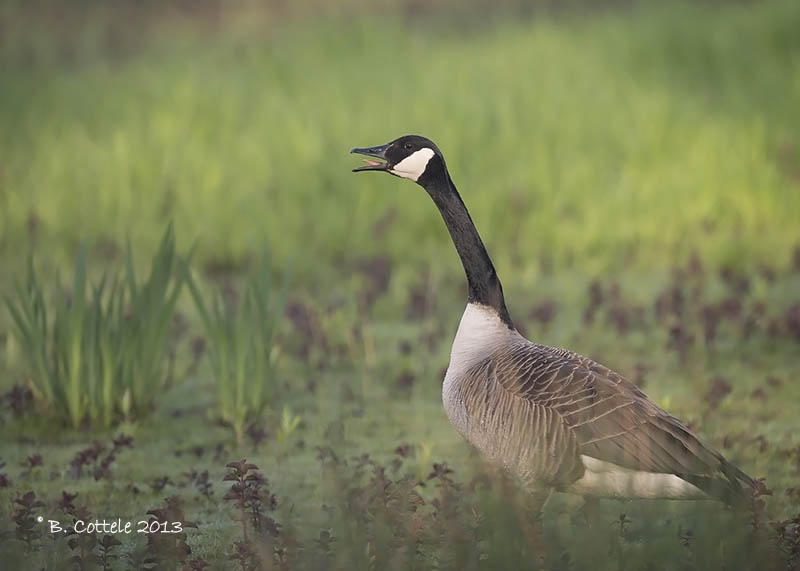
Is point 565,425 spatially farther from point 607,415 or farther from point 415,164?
point 415,164

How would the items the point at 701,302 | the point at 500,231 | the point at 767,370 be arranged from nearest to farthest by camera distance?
the point at 767,370, the point at 701,302, the point at 500,231

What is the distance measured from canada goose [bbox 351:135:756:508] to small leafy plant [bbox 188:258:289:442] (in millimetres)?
1338

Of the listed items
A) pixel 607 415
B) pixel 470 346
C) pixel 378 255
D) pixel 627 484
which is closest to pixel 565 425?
pixel 607 415

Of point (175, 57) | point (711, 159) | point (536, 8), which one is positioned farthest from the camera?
point (536, 8)

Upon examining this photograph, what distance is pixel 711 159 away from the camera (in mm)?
10016

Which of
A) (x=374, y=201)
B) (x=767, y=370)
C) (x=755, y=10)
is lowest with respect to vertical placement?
(x=767, y=370)

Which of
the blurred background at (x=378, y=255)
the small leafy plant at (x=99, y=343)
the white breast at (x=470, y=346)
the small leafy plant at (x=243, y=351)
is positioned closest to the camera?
the white breast at (x=470, y=346)

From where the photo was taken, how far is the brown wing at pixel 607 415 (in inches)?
164

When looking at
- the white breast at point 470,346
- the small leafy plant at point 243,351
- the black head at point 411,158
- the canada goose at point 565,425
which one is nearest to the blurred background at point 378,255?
the small leafy plant at point 243,351

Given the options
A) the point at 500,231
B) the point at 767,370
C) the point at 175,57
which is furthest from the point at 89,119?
the point at 767,370

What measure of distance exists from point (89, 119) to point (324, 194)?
310 cm

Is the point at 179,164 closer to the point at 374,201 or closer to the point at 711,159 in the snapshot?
the point at 374,201

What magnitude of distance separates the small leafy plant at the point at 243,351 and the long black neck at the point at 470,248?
1.17m

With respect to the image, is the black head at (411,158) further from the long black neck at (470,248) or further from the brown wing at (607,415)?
the brown wing at (607,415)
